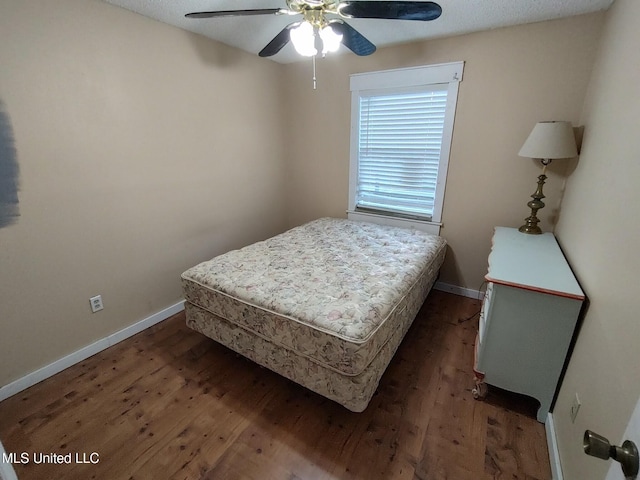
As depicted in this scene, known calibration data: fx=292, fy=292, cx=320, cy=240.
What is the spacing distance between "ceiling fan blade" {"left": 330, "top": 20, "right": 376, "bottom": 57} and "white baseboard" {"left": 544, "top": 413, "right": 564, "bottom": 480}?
240 centimetres

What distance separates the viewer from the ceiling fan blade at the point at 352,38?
1.65m

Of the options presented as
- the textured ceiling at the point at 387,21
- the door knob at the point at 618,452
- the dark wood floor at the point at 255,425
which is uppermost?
the textured ceiling at the point at 387,21

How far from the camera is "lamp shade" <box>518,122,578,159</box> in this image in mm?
1949

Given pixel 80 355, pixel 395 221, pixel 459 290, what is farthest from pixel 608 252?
pixel 80 355

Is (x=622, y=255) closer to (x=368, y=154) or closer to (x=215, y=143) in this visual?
(x=368, y=154)

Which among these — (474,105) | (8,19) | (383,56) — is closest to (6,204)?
(8,19)

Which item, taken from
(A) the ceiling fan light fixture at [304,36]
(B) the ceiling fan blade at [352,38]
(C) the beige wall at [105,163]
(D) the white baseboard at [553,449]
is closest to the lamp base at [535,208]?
(D) the white baseboard at [553,449]

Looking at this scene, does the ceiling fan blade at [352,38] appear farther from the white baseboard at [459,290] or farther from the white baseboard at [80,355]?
the white baseboard at [80,355]

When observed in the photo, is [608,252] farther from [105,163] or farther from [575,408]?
[105,163]

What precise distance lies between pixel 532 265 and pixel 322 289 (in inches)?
48.4

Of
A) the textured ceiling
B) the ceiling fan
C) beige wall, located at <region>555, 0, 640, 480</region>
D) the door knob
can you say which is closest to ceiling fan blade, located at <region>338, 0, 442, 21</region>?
the ceiling fan

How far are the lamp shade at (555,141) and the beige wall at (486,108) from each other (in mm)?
379

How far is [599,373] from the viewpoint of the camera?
1.12 m

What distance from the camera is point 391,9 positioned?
147 centimetres
